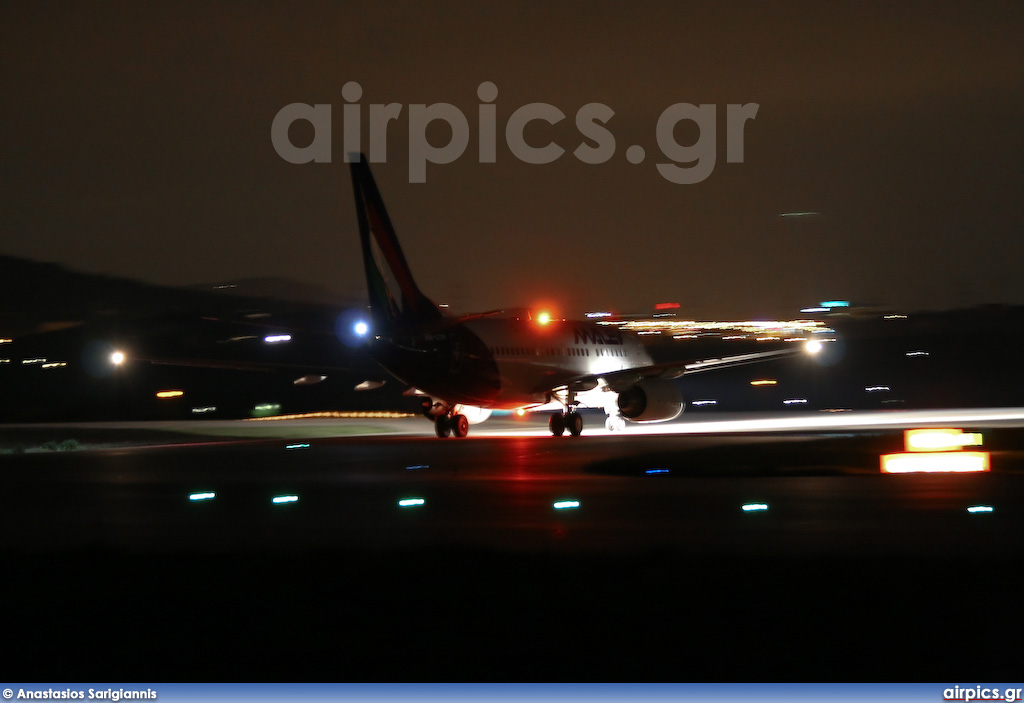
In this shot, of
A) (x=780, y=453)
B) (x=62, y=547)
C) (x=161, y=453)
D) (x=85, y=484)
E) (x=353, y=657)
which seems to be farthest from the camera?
(x=161, y=453)

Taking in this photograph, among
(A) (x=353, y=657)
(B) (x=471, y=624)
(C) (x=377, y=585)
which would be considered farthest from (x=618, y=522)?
(A) (x=353, y=657)

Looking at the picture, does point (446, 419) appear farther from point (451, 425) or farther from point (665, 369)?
point (665, 369)

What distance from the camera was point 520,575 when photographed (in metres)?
8.74

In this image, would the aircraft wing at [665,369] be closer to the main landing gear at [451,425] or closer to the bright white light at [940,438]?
the main landing gear at [451,425]

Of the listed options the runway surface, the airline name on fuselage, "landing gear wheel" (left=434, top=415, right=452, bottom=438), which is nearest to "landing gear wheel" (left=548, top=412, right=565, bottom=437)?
"landing gear wheel" (left=434, top=415, right=452, bottom=438)

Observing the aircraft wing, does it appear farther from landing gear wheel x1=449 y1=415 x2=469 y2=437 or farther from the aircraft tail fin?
the aircraft tail fin

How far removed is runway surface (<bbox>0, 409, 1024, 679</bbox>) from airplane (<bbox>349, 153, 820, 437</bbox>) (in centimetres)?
1270

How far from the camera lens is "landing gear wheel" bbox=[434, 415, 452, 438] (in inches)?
1345

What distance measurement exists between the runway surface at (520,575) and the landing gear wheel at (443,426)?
15.5m

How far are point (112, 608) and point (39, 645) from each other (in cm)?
112

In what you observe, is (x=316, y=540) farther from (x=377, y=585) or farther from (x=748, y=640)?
(x=748, y=640)

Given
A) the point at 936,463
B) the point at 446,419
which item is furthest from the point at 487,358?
the point at 936,463

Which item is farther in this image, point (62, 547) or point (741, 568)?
point (62, 547)

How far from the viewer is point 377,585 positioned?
8367 millimetres
